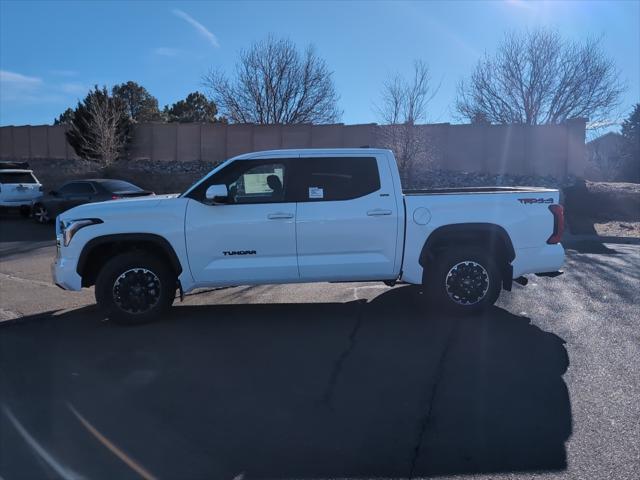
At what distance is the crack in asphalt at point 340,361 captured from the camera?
457 cm

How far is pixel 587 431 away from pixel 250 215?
4003mm

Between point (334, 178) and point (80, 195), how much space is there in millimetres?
12404

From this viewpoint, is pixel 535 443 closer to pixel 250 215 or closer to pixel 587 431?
pixel 587 431

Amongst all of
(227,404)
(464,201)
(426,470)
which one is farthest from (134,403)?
(464,201)

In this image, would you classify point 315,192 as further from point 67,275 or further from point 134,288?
point 67,275

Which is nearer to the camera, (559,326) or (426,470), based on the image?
(426,470)

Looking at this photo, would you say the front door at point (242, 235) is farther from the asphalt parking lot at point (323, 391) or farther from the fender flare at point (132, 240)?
the asphalt parking lot at point (323, 391)

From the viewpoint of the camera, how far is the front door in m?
6.44

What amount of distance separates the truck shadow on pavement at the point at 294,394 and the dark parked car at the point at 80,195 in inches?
389

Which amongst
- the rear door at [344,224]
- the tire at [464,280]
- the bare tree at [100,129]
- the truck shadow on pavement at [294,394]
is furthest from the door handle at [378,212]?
the bare tree at [100,129]

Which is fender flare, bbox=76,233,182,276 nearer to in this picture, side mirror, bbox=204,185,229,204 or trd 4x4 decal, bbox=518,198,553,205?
side mirror, bbox=204,185,229,204

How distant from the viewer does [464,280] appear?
22.0ft

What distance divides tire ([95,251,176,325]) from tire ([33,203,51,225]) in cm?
1259

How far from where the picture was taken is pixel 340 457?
364 cm
